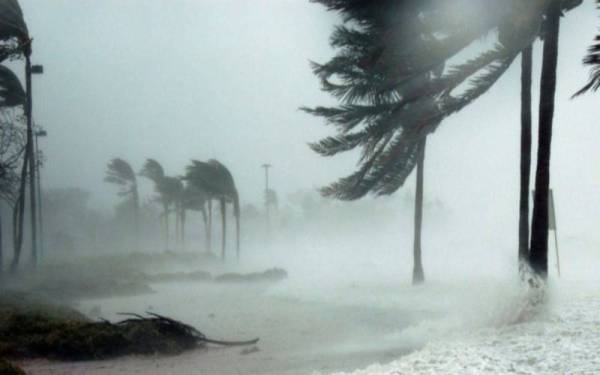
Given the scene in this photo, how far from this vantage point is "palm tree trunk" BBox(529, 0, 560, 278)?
11.0 metres

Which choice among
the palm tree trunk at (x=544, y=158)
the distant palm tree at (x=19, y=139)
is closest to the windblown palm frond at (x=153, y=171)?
the distant palm tree at (x=19, y=139)

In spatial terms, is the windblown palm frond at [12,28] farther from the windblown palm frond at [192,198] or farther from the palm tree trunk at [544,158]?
the windblown palm frond at [192,198]

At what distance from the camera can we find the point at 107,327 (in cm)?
1118

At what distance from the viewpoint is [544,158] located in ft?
36.0

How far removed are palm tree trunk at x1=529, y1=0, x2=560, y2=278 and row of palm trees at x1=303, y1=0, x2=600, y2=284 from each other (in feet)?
0.06

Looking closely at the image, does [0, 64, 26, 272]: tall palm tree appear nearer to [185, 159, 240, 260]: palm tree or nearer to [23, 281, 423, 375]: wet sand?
[23, 281, 423, 375]: wet sand

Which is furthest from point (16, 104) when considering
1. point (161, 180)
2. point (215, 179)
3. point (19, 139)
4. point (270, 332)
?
point (161, 180)

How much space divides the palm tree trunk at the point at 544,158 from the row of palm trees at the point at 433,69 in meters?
0.02

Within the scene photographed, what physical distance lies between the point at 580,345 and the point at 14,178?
26938 millimetres

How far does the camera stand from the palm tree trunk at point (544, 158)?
10984 mm

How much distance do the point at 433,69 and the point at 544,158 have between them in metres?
3.93

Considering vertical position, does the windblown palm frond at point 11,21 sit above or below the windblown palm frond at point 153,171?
above

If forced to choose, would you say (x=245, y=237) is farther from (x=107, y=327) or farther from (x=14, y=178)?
(x=107, y=327)

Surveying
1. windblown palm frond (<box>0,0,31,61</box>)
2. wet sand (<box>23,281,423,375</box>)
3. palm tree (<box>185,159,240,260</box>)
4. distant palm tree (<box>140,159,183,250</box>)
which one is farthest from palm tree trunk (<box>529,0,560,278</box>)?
distant palm tree (<box>140,159,183,250</box>)
